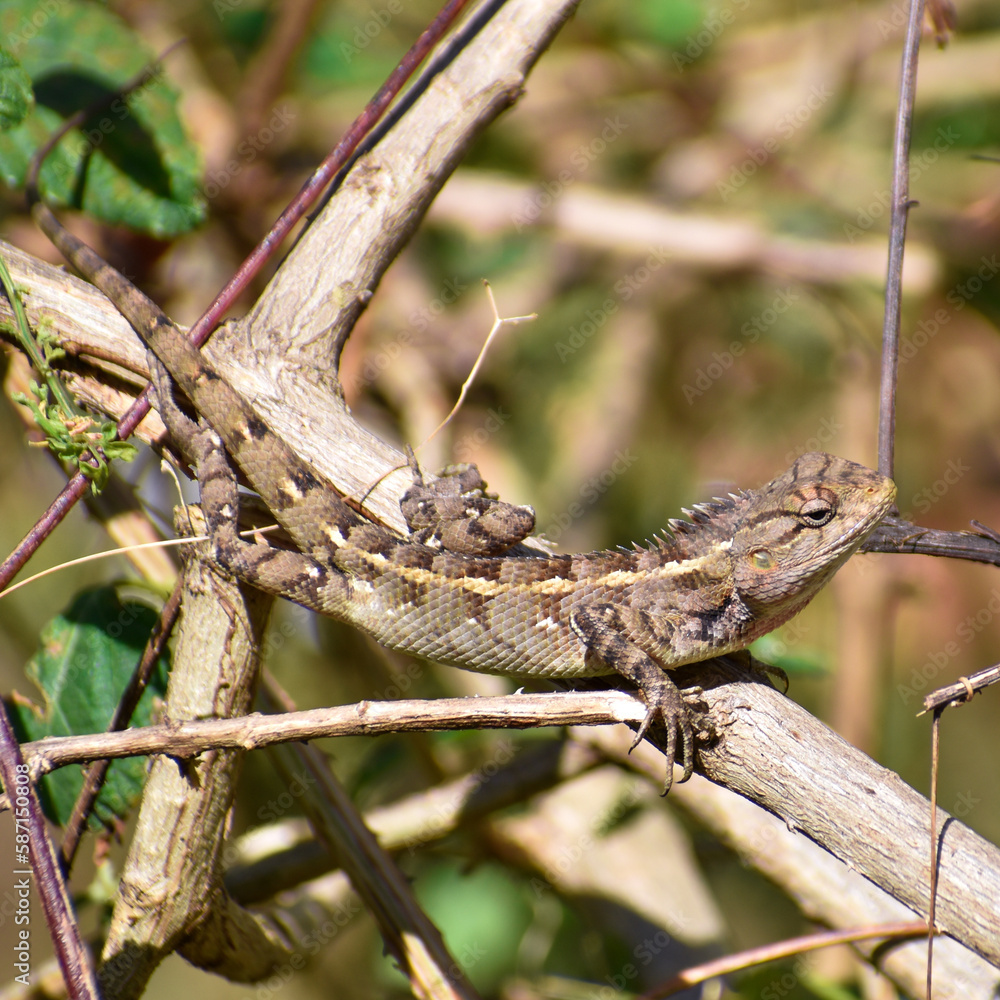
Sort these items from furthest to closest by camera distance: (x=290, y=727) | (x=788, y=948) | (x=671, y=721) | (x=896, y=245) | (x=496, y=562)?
1. (x=496, y=562)
2. (x=788, y=948)
3. (x=671, y=721)
4. (x=896, y=245)
5. (x=290, y=727)

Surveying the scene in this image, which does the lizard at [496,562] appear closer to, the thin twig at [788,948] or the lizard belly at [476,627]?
the lizard belly at [476,627]

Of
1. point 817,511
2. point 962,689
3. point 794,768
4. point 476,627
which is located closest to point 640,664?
A: point 476,627

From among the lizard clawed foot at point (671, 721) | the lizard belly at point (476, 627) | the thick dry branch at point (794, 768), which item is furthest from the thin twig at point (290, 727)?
the lizard belly at point (476, 627)

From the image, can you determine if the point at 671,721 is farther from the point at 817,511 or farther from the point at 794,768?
the point at 817,511

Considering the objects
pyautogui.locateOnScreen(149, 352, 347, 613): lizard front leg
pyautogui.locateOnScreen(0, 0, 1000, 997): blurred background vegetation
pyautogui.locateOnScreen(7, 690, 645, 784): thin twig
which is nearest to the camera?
pyautogui.locateOnScreen(7, 690, 645, 784): thin twig

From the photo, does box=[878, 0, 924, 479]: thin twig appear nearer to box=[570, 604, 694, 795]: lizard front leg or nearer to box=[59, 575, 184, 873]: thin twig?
box=[570, 604, 694, 795]: lizard front leg

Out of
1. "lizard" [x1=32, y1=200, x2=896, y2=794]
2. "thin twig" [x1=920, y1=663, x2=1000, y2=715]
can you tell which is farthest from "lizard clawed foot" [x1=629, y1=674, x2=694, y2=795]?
"thin twig" [x1=920, y1=663, x2=1000, y2=715]
